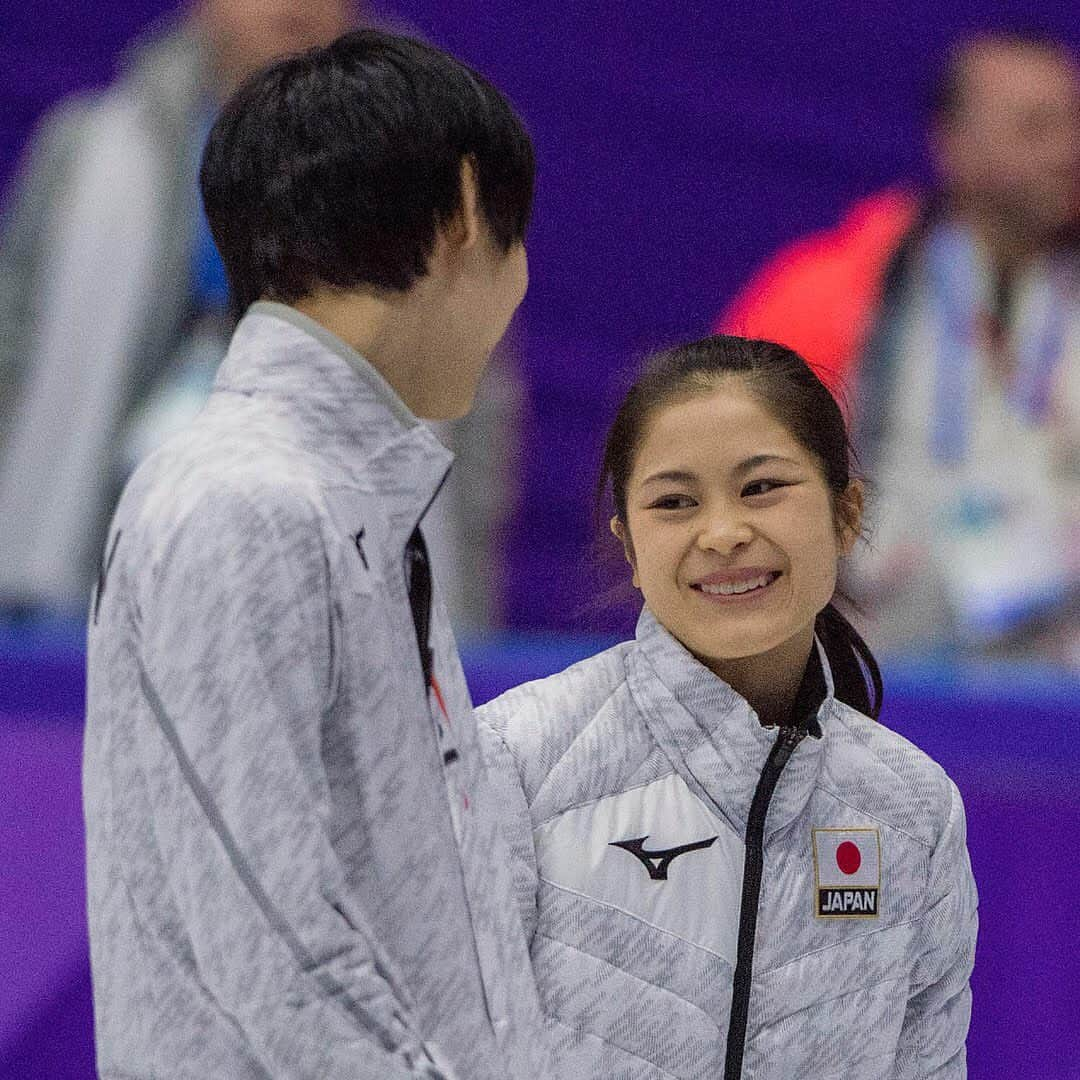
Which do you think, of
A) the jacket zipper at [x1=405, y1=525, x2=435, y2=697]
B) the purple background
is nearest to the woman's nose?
the jacket zipper at [x1=405, y1=525, x2=435, y2=697]

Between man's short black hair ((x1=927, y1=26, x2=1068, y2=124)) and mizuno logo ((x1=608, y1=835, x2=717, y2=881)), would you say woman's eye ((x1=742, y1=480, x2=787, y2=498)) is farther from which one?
man's short black hair ((x1=927, y1=26, x2=1068, y2=124))

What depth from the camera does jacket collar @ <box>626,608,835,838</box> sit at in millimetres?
1491

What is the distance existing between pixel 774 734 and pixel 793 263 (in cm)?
217

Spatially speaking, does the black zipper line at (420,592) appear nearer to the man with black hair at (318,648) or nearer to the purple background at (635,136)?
the man with black hair at (318,648)

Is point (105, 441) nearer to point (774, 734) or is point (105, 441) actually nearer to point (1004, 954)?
point (1004, 954)

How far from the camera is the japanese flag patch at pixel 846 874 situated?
4.89ft

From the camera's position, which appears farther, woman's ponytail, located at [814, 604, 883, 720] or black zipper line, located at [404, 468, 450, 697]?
woman's ponytail, located at [814, 604, 883, 720]

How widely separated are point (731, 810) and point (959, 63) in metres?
2.40

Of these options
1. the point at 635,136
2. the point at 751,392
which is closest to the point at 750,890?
the point at 751,392

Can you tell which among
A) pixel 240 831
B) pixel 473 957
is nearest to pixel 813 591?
pixel 473 957

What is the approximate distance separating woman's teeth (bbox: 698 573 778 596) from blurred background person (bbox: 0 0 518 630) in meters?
1.91

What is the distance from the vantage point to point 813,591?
151 cm

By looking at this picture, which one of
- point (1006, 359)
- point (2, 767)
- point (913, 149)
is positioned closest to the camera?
point (2, 767)

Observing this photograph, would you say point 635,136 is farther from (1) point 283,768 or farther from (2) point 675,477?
(1) point 283,768
